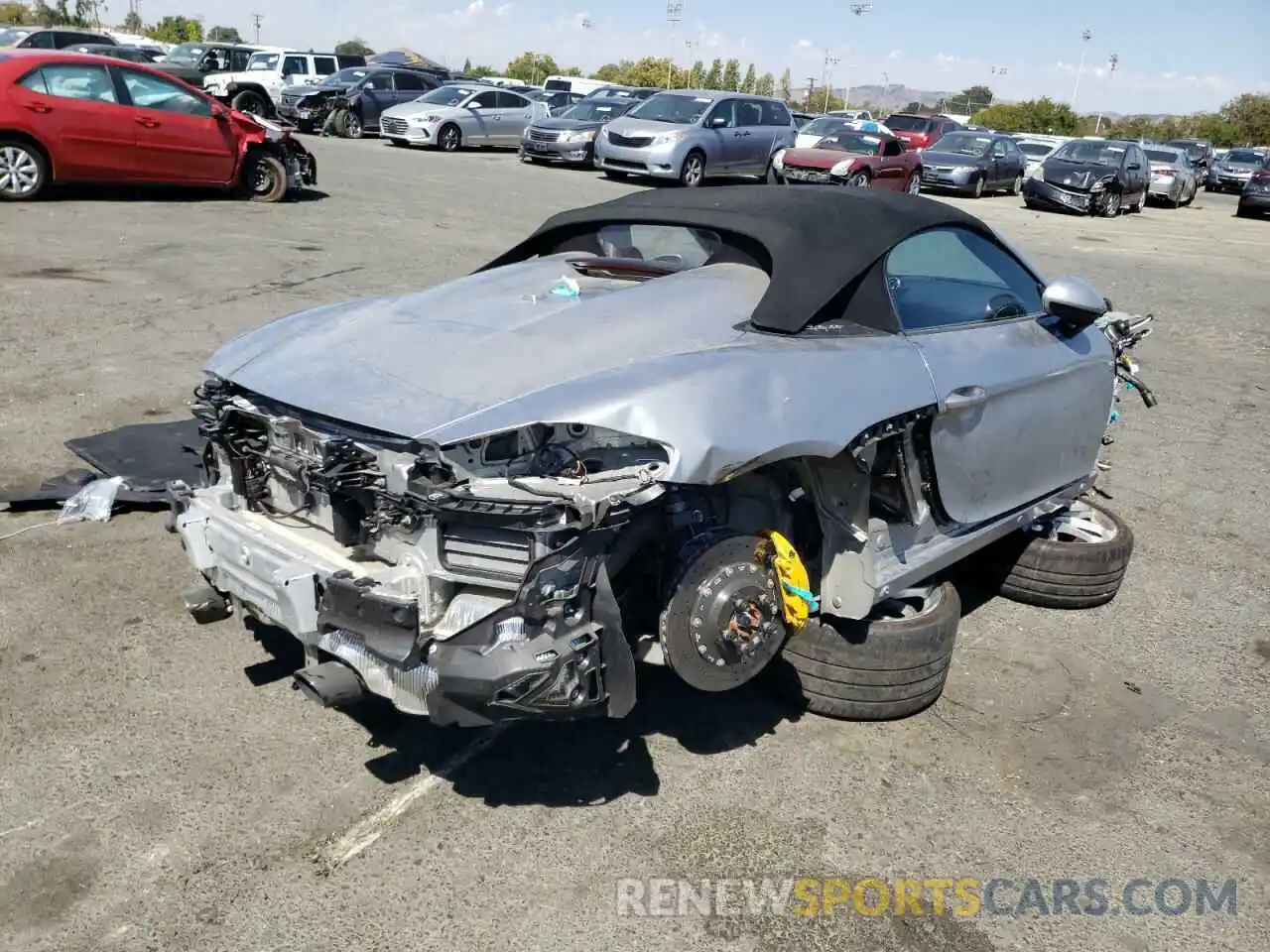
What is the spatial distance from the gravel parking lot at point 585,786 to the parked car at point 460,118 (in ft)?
69.2

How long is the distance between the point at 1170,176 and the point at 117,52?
26.6 metres

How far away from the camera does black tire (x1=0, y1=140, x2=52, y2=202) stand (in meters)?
12.6

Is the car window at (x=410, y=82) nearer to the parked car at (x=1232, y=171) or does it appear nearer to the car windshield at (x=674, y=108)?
the car windshield at (x=674, y=108)

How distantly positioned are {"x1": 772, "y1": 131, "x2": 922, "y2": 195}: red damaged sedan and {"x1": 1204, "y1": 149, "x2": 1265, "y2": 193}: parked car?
21.3m

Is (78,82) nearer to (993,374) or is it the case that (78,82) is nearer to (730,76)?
(993,374)

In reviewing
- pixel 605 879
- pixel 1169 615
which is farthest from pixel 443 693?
pixel 1169 615

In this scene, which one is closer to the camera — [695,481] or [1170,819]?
[695,481]

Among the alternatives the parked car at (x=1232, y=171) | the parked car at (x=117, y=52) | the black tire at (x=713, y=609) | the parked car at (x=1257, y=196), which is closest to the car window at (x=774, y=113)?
the parked car at (x=1257, y=196)

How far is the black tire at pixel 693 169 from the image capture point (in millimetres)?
20438

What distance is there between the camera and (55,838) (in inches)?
114

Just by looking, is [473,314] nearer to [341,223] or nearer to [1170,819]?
[1170,819]

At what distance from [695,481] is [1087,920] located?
61.4 inches

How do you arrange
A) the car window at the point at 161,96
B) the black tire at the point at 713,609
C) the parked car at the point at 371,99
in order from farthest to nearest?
1. the parked car at the point at 371,99
2. the car window at the point at 161,96
3. the black tire at the point at 713,609

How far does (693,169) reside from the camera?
20656mm
